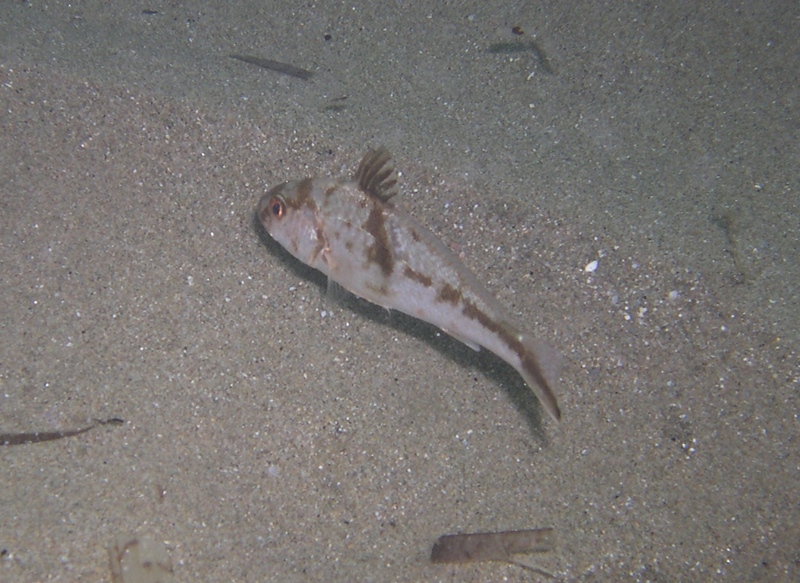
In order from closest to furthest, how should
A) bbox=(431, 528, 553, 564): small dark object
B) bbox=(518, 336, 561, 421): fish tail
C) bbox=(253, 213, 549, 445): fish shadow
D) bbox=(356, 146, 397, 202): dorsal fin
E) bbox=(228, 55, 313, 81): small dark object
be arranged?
bbox=(518, 336, 561, 421): fish tail → bbox=(356, 146, 397, 202): dorsal fin → bbox=(431, 528, 553, 564): small dark object → bbox=(253, 213, 549, 445): fish shadow → bbox=(228, 55, 313, 81): small dark object

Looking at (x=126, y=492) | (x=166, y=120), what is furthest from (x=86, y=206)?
(x=126, y=492)

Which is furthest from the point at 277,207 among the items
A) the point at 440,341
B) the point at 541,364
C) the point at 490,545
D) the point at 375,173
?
the point at 490,545

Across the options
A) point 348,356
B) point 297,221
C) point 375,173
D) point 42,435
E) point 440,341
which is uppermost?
point 375,173

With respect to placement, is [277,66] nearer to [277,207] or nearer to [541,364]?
[277,207]

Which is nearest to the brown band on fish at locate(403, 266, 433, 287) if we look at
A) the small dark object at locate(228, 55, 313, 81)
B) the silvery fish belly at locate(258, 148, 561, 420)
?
the silvery fish belly at locate(258, 148, 561, 420)

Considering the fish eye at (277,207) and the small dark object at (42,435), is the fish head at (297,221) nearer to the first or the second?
the fish eye at (277,207)

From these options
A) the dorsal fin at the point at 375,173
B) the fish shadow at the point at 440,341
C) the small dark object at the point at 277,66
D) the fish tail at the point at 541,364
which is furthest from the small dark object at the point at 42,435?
the small dark object at the point at 277,66

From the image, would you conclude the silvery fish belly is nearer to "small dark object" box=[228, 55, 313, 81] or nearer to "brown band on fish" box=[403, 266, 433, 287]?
"brown band on fish" box=[403, 266, 433, 287]

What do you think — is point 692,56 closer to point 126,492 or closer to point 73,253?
point 73,253

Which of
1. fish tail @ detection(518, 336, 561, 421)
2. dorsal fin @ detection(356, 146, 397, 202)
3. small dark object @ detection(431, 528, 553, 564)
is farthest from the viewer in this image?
small dark object @ detection(431, 528, 553, 564)
